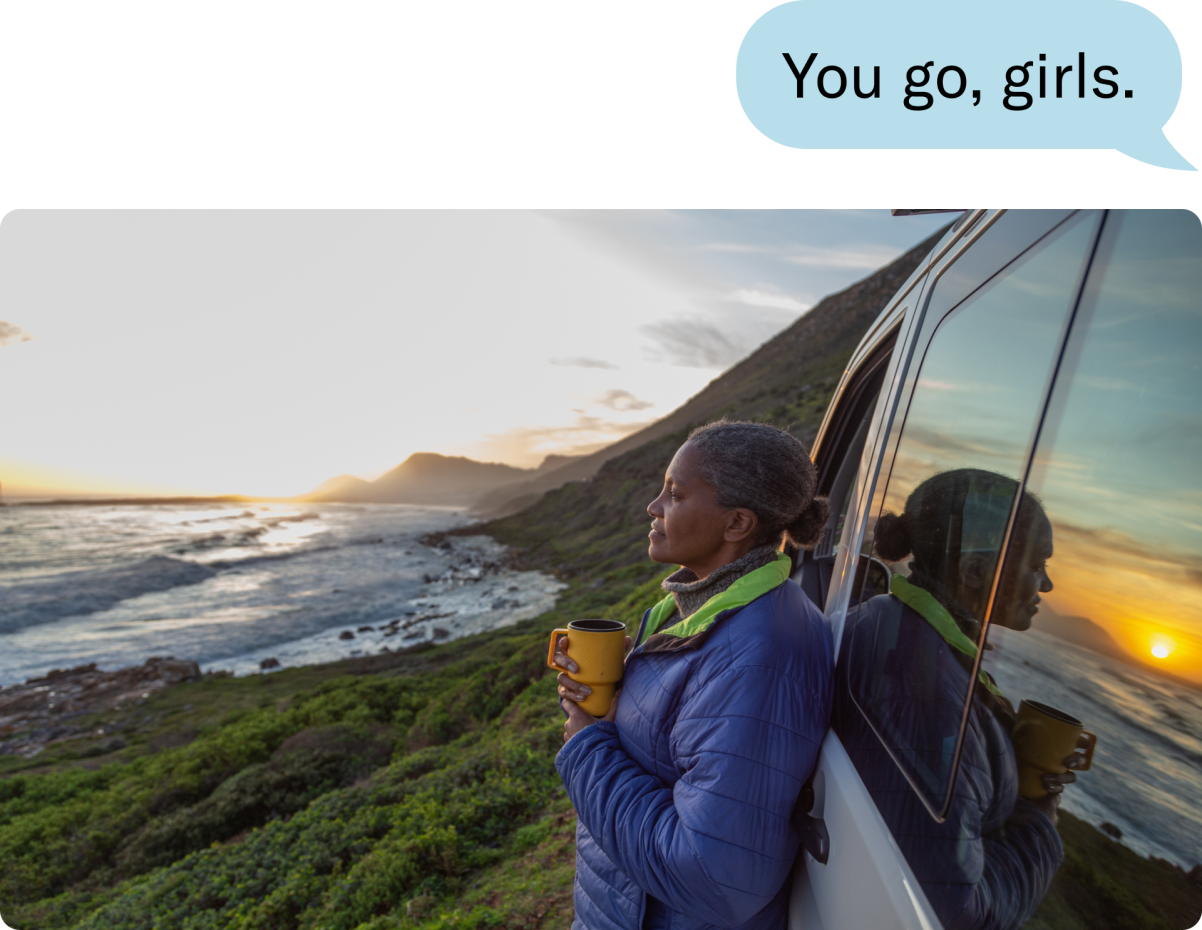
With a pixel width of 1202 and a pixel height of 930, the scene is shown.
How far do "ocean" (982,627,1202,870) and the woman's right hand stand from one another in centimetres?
113

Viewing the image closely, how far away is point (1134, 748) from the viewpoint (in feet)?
2.21

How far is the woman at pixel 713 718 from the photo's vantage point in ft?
4.43

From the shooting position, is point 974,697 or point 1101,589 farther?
point 974,697

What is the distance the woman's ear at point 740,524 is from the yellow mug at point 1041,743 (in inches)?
34.8

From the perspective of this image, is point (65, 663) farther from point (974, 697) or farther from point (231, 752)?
point (974, 697)

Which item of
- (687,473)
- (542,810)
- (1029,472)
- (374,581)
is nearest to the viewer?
(1029,472)

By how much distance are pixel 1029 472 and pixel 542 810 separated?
5911 mm

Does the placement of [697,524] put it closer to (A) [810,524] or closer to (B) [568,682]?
(A) [810,524]

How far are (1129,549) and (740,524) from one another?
101 cm

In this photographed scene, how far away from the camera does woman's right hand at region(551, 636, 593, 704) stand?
1.73 meters

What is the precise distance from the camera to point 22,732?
15.6 metres

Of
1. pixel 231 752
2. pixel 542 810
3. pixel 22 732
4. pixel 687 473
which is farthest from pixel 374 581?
pixel 687 473

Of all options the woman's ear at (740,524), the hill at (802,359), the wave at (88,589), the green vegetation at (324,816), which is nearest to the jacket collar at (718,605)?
the woman's ear at (740,524)

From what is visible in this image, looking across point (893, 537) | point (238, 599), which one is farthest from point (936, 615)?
point (238, 599)
